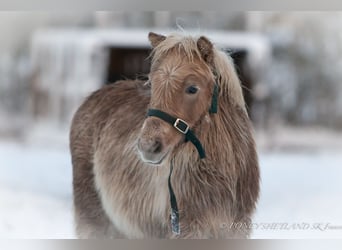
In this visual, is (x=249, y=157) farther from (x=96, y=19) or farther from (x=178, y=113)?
(x=96, y=19)

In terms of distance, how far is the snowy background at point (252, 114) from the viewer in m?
2.16

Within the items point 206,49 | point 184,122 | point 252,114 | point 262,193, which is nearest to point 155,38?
point 206,49

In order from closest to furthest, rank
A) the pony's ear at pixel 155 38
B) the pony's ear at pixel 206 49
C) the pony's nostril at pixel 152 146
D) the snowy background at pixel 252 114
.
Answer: the pony's nostril at pixel 152 146
the pony's ear at pixel 206 49
the pony's ear at pixel 155 38
the snowy background at pixel 252 114

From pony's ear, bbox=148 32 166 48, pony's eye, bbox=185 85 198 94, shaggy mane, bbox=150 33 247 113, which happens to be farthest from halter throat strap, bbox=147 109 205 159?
pony's ear, bbox=148 32 166 48

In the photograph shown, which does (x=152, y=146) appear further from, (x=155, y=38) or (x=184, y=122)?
(x=155, y=38)

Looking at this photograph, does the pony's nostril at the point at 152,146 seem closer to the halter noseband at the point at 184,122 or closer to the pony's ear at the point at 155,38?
the halter noseband at the point at 184,122

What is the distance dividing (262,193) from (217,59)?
0.64m

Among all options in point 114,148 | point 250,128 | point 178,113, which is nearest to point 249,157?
point 250,128

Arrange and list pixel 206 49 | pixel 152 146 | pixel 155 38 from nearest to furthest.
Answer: pixel 152 146
pixel 206 49
pixel 155 38

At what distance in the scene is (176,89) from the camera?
6.13ft

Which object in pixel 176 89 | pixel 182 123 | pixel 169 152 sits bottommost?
pixel 169 152

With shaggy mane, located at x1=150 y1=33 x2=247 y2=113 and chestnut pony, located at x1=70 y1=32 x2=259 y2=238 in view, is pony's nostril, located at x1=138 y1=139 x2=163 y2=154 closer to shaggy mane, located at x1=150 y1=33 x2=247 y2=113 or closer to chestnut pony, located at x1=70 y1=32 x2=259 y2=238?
chestnut pony, located at x1=70 y1=32 x2=259 y2=238

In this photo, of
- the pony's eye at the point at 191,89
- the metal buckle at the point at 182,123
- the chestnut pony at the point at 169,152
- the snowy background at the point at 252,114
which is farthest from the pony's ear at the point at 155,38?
the metal buckle at the point at 182,123

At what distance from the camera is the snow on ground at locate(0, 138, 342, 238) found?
85.3 inches
